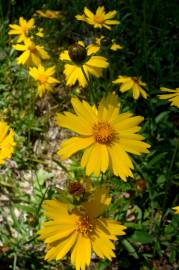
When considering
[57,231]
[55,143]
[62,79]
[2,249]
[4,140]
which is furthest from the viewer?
[62,79]

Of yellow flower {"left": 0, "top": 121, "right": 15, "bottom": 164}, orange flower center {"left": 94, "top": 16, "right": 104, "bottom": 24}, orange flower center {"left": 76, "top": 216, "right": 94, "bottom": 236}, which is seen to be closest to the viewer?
orange flower center {"left": 76, "top": 216, "right": 94, "bottom": 236}

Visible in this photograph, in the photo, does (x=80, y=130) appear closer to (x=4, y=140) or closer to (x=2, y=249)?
(x=4, y=140)

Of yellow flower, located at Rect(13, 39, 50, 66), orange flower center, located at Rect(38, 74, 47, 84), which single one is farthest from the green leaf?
yellow flower, located at Rect(13, 39, 50, 66)

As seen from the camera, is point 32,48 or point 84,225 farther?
point 32,48

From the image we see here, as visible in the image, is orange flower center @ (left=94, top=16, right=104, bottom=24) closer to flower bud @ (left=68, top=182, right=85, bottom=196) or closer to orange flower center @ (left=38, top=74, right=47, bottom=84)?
orange flower center @ (left=38, top=74, right=47, bottom=84)

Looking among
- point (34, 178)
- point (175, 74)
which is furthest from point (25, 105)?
point (175, 74)

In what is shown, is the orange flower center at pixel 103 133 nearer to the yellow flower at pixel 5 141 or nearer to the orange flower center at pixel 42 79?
the yellow flower at pixel 5 141

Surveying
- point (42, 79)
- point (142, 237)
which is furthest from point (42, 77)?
point (142, 237)

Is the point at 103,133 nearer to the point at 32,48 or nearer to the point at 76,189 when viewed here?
the point at 76,189
